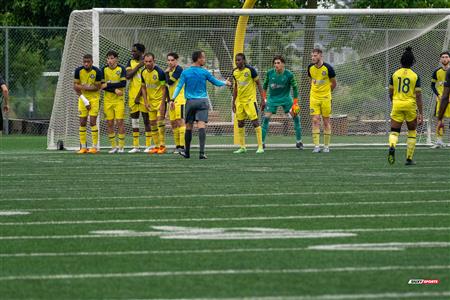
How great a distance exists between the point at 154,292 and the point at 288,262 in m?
1.36

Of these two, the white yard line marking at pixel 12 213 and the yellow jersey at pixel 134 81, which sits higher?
the yellow jersey at pixel 134 81

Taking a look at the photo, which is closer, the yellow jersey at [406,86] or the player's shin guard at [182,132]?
the yellow jersey at [406,86]

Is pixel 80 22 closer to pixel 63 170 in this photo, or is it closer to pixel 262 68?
pixel 262 68

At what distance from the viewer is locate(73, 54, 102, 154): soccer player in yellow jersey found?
24.4 m

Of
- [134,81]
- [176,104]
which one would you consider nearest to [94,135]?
[134,81]

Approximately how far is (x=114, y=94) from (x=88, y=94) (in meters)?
0.55

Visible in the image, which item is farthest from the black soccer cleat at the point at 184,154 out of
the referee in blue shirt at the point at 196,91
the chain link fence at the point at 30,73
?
the chain link fence at the point at 30,73

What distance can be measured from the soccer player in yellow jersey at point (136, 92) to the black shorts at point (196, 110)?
3291 mm

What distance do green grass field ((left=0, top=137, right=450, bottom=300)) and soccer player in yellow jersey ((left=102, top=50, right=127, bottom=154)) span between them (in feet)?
21.6

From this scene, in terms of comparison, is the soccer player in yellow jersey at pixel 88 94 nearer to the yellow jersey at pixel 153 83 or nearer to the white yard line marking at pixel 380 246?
the yellow jersey at pixel 153 83

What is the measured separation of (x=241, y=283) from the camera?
7535mm

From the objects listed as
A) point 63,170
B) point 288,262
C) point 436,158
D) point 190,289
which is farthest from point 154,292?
point 436,158

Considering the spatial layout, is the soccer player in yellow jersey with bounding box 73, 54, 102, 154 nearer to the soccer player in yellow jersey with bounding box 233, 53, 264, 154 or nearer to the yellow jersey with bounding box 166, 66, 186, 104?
the yellow jersey with bounding box 166, 66, 186, 104

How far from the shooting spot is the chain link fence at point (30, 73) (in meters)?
34.8
